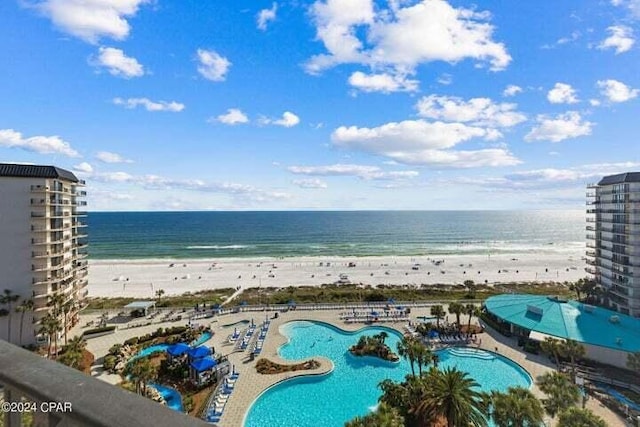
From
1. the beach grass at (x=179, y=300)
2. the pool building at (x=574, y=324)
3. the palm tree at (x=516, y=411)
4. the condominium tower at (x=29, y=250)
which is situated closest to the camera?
the palm tree at (x=516, y=411)

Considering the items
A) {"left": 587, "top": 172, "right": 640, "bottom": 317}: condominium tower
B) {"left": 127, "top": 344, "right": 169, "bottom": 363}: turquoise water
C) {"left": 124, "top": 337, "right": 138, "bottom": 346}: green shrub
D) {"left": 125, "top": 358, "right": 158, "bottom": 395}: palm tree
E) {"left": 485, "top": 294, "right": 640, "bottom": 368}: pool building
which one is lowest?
{"left": 127, "top": 344, "right": 169, "bottom": 363}: turquoise water

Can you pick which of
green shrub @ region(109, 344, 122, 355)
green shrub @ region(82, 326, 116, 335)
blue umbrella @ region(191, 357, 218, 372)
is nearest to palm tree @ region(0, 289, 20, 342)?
green shrub @ region(82, 326, 116, 335)

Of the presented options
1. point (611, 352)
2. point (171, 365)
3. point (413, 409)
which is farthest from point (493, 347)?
point (171, 365)

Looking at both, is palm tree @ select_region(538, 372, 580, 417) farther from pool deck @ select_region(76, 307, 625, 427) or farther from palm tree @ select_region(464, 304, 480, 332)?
palm tree @ select_region(464, 304, 480, 332)

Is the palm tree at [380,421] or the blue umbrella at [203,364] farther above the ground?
the palm tree at [380,421]

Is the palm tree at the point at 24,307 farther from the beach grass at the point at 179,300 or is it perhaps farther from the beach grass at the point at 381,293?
the beach grass at the point at 381,293

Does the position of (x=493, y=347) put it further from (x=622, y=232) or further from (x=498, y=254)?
(x=498, y=254)

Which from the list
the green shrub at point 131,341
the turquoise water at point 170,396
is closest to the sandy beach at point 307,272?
the green shrub at point 131,341
